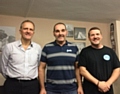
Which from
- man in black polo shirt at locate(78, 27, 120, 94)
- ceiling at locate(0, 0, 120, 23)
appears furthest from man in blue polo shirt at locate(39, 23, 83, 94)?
ceiling at locate(0, 0, 120, 23)

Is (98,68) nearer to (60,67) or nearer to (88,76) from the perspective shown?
(88,76)

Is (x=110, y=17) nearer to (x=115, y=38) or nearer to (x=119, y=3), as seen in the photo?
(x=115, y=38)

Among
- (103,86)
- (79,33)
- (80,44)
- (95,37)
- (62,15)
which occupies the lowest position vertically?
(103,86)

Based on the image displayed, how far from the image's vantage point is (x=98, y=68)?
5.57 ft

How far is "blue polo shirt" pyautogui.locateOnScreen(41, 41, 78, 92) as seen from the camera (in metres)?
1.60

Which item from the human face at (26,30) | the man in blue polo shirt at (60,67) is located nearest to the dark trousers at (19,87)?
the man in blue polo shirt at (60,67)

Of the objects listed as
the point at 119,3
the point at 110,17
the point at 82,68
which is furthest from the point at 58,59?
the point at 110,17

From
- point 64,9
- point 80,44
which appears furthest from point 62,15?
point 80,44

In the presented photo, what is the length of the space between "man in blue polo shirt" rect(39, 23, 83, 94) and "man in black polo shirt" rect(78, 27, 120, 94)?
103 millimetres

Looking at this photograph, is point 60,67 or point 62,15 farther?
point 62,15

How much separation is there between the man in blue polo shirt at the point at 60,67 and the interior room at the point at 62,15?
3.58ft

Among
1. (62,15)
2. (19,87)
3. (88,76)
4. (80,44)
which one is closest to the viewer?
(19,87)

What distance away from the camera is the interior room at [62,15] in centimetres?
262

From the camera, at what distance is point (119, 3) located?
2.63 meters
